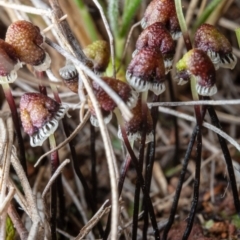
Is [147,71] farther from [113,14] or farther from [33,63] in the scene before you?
[113,14]

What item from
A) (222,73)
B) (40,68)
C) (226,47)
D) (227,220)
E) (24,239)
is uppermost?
(40,68)

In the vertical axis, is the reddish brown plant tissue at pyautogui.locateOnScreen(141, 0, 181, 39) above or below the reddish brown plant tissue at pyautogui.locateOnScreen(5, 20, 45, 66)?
below

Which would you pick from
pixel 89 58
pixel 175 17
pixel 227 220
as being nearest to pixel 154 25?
pixel 175 17

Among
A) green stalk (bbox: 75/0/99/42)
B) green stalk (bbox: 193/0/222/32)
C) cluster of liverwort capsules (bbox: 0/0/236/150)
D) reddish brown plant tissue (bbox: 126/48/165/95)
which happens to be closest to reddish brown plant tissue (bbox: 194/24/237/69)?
cluster of liverwort capsules (bbox: 0/0/236/150)

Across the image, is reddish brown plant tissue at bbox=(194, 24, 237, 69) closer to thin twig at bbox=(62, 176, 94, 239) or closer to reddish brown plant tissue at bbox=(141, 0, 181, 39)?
reddish brown plant tissue at bbox=(141, 0, 181, 39)

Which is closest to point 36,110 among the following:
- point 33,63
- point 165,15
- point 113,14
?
point 33,63

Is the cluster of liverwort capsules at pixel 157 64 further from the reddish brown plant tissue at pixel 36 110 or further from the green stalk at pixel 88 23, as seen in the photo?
the green stalk at pixel 88 23

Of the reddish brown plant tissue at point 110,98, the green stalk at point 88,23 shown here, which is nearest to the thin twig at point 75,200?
the green stalk at point 88,23

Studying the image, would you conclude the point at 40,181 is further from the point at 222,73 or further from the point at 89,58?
the point at 222,73

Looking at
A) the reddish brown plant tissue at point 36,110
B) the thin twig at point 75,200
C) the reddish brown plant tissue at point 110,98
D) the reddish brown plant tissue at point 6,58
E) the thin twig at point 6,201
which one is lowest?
the thin twig at point 75,200
